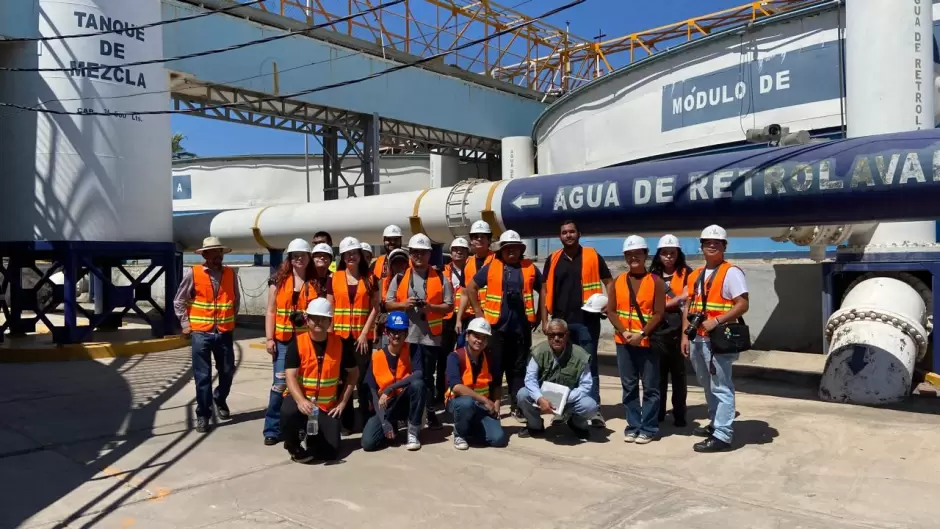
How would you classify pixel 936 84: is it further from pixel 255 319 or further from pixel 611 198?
pixel 255 319

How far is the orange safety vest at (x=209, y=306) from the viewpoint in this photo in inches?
249

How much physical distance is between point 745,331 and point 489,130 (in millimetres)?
18234

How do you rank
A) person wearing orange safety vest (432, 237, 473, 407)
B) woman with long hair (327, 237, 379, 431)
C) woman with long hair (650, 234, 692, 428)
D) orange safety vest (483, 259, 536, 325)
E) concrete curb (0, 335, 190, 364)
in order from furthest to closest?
concrete curb (0, 335, 190, 364) < person wearing orange safety vest (432, 237, 473, 407) < orange safety vest (483, 259, 536, 325) < woman with long hair (327, 237, 379, 431) < woman with long hair (650, 234, 692, 428)

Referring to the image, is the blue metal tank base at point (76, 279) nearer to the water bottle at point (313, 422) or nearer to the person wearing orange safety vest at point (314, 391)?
the person wearing orange safety vest at point (314, 391)

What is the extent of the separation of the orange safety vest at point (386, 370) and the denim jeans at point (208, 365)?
168 cm

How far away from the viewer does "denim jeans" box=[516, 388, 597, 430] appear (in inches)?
218

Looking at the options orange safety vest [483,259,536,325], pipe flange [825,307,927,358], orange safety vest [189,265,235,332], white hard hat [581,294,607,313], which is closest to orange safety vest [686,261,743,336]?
white hard hat [581,294,607,313]

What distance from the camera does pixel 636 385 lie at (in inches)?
225

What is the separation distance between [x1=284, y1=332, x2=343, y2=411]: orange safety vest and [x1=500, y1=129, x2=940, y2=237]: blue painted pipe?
3.51m

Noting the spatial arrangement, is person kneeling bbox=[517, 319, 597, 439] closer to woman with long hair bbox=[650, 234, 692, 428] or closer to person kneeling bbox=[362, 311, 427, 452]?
woman with long hair bbox=[650, 234, 692, 428]

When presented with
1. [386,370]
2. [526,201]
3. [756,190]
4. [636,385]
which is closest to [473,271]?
[526,201]

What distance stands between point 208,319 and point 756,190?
202 inches

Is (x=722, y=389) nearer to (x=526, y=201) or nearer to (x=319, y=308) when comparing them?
(x=319, y=308)

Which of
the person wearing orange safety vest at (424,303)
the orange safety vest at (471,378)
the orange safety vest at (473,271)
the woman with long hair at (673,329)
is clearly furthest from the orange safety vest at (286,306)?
the woman with long hair at (673,329)
